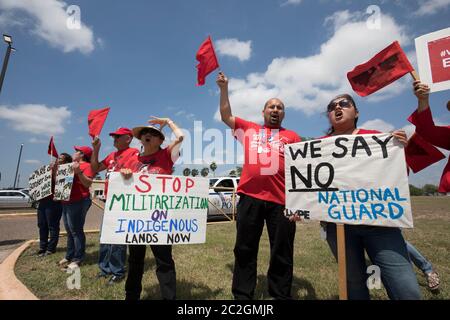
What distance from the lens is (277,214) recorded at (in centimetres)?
294

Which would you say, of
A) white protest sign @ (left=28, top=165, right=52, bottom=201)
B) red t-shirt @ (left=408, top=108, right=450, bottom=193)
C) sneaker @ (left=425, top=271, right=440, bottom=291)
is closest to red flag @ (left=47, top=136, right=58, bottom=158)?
white protest sign @ (left=28, top=165, right=52, bottom=201)

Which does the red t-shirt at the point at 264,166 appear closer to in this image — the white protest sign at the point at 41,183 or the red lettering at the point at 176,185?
the red lettering at the point at 176,185

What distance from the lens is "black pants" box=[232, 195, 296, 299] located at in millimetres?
2902

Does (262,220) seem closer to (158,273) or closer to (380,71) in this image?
(158,273)

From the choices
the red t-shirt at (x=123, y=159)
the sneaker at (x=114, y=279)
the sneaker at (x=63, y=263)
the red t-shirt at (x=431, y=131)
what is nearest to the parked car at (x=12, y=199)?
the sneaker at (x=63, y=263)

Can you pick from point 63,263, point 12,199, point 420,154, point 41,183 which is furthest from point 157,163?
point 12,199

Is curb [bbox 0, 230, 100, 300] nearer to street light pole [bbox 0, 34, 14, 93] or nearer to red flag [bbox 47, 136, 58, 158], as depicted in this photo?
red flag [bbox 47, 136, 58, 158]

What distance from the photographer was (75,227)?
4582mm

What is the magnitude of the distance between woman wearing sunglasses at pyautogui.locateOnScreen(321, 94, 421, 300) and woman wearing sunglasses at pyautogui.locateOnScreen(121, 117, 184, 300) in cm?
163

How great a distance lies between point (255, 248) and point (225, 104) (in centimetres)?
163

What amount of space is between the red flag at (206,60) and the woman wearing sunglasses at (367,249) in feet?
5.25

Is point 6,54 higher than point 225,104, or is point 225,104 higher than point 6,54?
point 6,54

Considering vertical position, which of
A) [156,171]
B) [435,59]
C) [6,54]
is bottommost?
[156,171]
